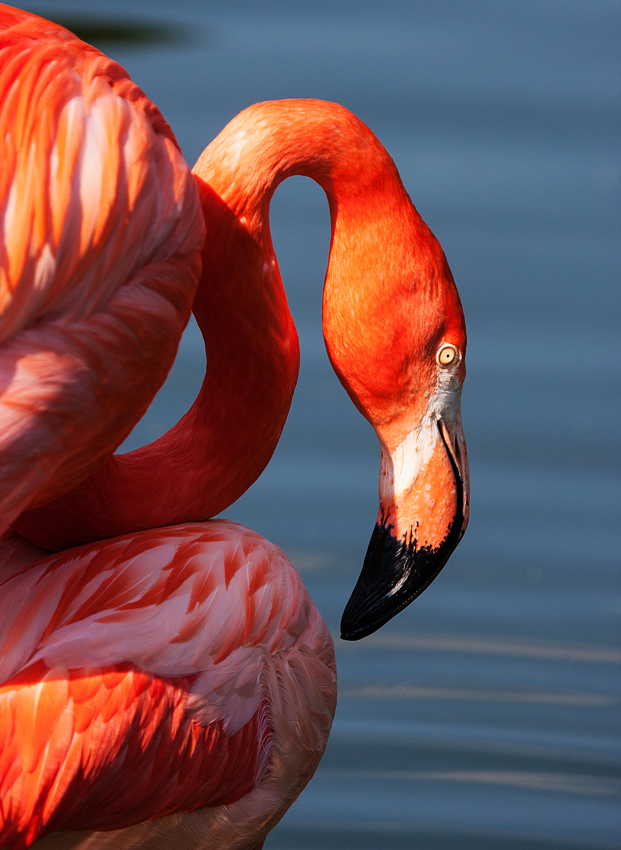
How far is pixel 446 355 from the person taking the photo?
5.39 feet

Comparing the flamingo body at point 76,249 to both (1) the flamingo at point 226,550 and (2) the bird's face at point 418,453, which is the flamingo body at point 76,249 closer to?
(1) the flamingo at point 226,550

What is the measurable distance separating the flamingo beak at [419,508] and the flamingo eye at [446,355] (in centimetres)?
8

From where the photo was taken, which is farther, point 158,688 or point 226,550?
point 226,550

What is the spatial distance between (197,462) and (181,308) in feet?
1.48

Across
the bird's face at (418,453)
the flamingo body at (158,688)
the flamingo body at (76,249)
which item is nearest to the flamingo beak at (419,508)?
the bird's face at (418,453)

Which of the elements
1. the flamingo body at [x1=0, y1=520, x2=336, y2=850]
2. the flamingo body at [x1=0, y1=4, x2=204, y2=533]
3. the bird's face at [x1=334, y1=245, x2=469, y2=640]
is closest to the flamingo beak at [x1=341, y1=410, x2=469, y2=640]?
the bird's face at [x1=334, y1=245, x2=469, y2=640]

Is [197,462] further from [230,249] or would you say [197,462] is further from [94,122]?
[94,122]

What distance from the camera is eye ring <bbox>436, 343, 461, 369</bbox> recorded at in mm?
1643

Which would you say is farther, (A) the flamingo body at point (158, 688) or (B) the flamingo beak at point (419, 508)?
(B) the flamingo beak at point (419, 508)

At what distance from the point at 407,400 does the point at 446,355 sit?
0.30 feet

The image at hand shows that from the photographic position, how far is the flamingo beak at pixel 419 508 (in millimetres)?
1663

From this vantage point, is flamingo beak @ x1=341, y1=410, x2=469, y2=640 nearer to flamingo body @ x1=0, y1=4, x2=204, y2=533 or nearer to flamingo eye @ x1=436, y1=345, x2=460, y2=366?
flamingo eye @ x1=436, y1=345, x2=460, y2=366

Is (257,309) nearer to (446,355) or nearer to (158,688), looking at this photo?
(446,355)

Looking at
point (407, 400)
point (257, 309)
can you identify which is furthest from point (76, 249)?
point (407, 400)
